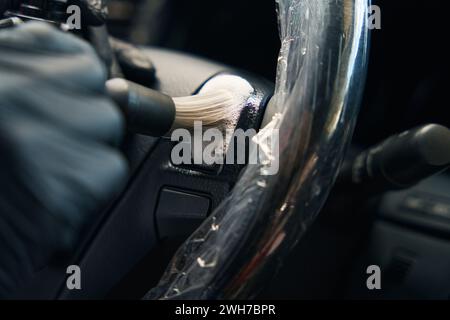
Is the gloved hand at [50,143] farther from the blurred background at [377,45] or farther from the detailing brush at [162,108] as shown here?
the blurred background at [377,45]

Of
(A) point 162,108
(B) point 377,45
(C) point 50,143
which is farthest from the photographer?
(B) point 377,45

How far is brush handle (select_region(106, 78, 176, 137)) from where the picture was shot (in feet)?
1.38

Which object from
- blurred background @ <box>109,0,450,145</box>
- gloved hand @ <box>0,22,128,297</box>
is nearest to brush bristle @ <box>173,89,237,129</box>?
gloved hand @ <box>0,22,128,297</box>

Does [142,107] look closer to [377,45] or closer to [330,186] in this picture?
[330,186]

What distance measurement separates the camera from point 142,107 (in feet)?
1.42

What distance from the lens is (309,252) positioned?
941 mm

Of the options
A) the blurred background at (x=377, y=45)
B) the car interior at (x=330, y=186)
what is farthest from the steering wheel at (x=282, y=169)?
the blurred background at (x=377, y=45)

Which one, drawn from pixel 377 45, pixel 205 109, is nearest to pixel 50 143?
pixel 205 109

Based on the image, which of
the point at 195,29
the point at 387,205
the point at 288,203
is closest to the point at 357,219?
the point at 387,205

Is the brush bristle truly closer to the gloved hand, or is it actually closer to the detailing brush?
the detailing brush

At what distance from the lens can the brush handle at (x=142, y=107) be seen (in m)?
0.42

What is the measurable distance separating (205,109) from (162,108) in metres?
0.08

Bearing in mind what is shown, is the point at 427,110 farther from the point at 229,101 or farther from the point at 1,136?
the point at 1,136

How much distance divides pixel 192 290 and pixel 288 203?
0.12m
